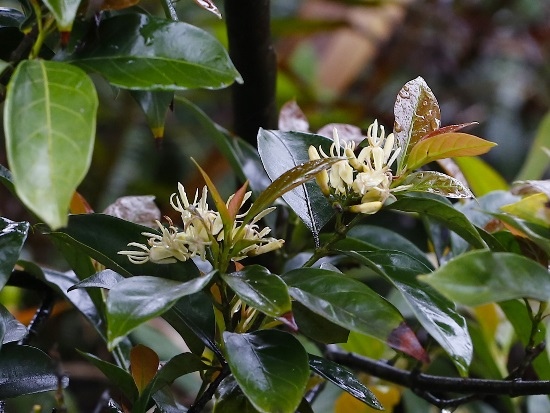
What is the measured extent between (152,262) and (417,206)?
0.57 feet

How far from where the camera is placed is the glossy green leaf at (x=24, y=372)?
1.54 ft

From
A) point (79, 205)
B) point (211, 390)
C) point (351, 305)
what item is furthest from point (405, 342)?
point (79, 205)

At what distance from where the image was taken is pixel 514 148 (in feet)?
6.18

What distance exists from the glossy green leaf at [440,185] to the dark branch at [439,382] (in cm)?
14

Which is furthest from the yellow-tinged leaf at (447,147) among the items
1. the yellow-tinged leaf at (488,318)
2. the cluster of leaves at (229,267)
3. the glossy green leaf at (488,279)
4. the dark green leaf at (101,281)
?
the yellow-tinged leaf at (488,318)

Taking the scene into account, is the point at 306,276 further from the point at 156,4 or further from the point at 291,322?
the point at 156,4

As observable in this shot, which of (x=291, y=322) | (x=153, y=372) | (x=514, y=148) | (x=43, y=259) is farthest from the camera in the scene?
(x=514, y=148)

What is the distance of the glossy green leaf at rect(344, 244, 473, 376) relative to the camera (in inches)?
15.0

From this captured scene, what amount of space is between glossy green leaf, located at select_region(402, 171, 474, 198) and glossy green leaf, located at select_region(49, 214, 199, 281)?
153mm

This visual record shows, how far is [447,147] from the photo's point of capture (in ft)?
1.47

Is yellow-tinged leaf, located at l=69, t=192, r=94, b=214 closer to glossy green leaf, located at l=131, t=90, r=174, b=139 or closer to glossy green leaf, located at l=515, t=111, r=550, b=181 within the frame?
glossy green leaf, located at l=131, t=90, r=174, b=139

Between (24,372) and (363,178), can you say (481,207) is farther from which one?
(24,372)

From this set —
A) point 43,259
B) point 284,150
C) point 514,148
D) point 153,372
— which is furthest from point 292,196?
point 514,148

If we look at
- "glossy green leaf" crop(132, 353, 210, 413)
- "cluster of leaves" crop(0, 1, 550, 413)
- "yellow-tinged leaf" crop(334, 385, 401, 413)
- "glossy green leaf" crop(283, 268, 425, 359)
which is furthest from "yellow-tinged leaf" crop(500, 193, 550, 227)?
"yellow-tinged leaf" crop(334, 385, 401, 413)
